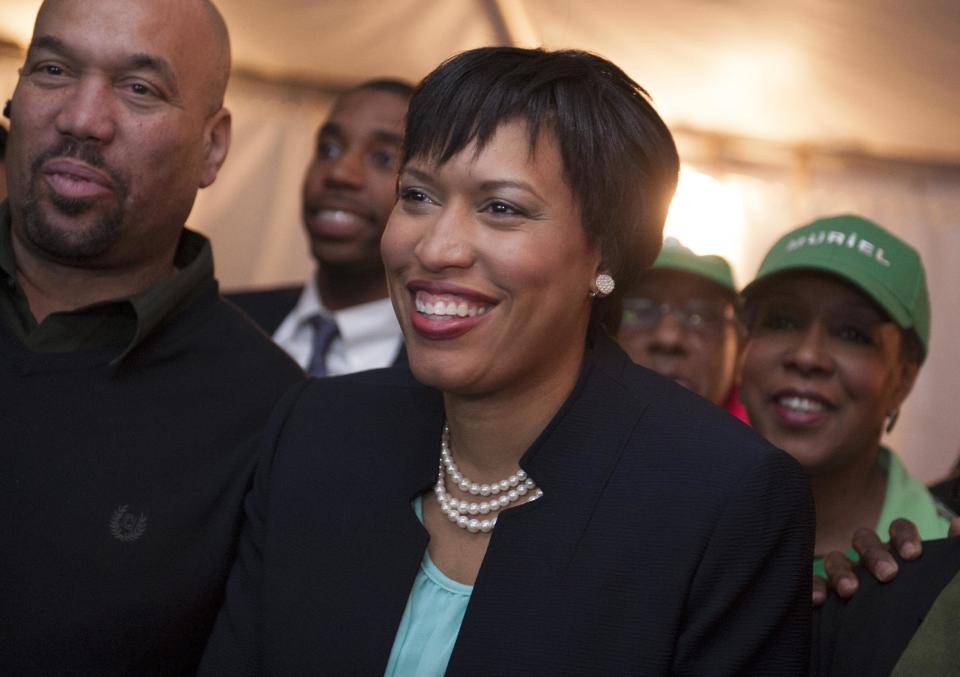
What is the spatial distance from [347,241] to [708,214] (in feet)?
6.63

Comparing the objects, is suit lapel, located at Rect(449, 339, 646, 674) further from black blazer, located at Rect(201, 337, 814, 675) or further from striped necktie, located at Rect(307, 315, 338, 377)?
striped necktie, located at Rect(307, 315, 338, 377)

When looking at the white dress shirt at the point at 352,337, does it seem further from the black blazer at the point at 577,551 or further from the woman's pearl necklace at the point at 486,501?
the woman's pearl necklace at the point at 486,501

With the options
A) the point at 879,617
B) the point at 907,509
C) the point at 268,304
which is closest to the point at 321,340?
the point at 268,304

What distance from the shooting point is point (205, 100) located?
297 centimetres

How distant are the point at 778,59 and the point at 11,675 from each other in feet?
11.1

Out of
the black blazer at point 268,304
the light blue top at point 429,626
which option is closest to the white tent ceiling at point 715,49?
the black blazer at point 268,304

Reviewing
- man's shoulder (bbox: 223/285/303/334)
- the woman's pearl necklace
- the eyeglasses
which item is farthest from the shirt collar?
the woman's pearl necklace

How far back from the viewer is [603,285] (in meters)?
2.36

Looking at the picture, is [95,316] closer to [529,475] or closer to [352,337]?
[529,475]

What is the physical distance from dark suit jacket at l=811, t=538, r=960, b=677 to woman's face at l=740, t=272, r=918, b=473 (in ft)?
2.00

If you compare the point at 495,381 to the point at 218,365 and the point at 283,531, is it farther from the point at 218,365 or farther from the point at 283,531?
the point at 218,365

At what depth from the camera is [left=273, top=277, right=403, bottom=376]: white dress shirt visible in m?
4.38

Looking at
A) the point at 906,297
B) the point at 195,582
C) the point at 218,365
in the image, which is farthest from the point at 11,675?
the point at 906,297

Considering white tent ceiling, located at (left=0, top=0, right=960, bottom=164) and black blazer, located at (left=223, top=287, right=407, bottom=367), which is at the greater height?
white tent ceiling, located at (left=0, top=0, right=960, bottom=164)
